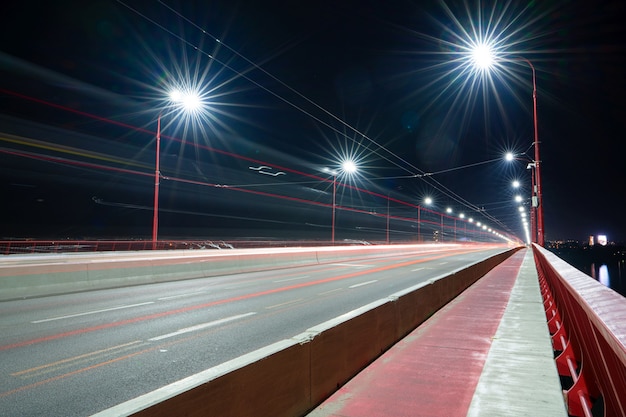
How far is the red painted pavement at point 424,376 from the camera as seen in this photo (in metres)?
4.04

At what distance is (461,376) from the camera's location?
16.5 ft

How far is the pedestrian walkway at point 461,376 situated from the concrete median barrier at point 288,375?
211mm

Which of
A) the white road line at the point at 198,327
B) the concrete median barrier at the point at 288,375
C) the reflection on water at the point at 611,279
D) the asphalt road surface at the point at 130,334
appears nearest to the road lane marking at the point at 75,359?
the asphalt road surface at the point at 130,334

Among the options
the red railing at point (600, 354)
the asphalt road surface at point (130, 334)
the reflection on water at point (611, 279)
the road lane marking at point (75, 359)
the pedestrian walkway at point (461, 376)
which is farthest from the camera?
the reflection on water at point (611, 279)

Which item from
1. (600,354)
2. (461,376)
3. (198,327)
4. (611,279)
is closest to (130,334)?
(198,327)

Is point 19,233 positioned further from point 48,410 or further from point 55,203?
point 48,410

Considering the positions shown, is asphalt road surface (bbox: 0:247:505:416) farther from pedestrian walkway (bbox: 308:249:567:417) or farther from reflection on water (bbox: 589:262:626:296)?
reflection on water (bbox: 589:262:626:296)

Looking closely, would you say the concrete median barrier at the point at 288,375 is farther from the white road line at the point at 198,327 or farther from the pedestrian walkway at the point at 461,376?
the white road line at the point at 198,327

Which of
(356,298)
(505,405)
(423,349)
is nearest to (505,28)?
(356,298)

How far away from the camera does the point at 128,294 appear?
12.7 meters

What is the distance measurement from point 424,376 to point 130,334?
17.0 ft

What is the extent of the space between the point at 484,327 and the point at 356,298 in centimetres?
435

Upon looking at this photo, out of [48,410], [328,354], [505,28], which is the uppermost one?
[505,28]

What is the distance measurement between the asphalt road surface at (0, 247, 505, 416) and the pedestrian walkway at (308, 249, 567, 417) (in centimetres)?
215
